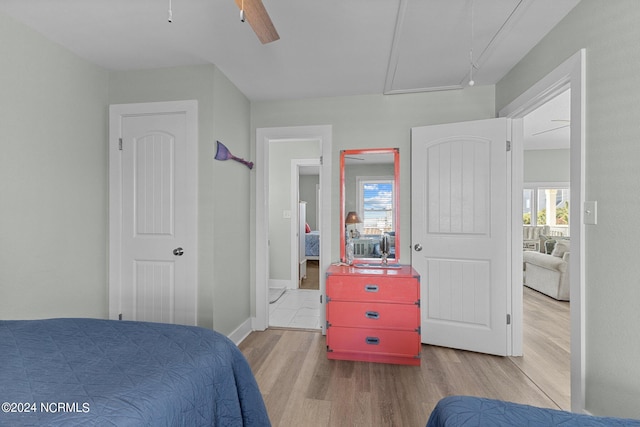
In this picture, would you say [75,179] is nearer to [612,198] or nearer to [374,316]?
[374,316]

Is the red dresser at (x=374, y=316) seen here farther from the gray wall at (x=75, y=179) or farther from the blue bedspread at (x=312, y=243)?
the blue bedspread at (x=312, y=243)

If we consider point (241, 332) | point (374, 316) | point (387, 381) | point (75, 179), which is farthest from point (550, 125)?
point (75, 179)

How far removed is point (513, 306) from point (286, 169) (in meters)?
3.33

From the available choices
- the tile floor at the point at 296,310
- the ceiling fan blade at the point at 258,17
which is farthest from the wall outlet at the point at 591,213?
the tile floor at the point at 296,310

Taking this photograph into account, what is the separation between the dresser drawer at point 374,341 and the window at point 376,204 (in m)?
0.96

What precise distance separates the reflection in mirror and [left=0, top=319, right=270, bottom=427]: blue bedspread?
1.86m

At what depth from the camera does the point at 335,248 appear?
2926 mm

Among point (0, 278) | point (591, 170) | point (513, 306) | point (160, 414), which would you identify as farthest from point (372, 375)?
point (0, 278)

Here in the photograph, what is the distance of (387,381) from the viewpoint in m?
2.06

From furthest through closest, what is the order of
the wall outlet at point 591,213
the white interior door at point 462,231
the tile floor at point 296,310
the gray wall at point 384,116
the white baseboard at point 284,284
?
the white baseboard at point 284,284 → the tile floor at point 296,310 → the gray wall at point 384,116 → the white interior door at point 462,231 → the wall outlet at point 591,213

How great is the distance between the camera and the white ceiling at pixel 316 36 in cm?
169

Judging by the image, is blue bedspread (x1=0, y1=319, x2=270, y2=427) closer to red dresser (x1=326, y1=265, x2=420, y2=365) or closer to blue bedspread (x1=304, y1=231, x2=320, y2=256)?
red dresser (x1=326, y1=265, x2=420, y2=365)

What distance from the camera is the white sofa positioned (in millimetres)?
3900

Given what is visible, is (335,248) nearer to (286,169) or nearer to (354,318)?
(354,318)
